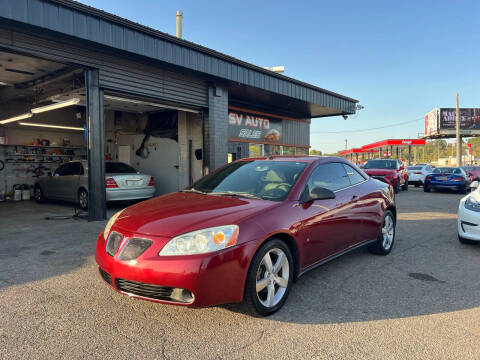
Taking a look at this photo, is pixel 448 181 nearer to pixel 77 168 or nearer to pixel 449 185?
pixel 449 185

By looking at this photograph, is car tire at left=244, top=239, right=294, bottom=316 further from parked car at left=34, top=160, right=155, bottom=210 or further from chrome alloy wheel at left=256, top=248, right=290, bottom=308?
parked car at left=34, top=160, right=155, bottom=210

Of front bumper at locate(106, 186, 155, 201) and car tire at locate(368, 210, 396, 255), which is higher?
front bumper at locate(106, 186, 155, 201)

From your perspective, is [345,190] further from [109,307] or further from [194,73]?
[194,73]

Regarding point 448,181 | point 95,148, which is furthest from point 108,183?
point 448,181

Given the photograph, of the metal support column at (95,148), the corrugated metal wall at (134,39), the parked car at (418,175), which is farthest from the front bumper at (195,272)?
the parked car at (418,175)

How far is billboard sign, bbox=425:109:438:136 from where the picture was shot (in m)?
50.7

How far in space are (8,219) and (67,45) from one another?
4326 mm

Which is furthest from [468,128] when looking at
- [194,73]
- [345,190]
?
[345,190]

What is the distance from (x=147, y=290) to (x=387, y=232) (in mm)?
3804

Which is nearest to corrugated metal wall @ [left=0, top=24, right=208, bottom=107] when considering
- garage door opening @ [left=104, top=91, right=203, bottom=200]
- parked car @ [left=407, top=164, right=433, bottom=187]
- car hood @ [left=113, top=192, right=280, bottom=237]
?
garage door opening @ [left=104, top=91, right=203, bottom=200]

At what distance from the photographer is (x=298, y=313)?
10.2ft

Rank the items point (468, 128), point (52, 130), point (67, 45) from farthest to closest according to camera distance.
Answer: point (468, 128) → point (52, 130) → point (67, 45)

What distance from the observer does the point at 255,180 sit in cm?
400

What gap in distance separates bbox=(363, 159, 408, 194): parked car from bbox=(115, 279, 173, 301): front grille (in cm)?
1244
